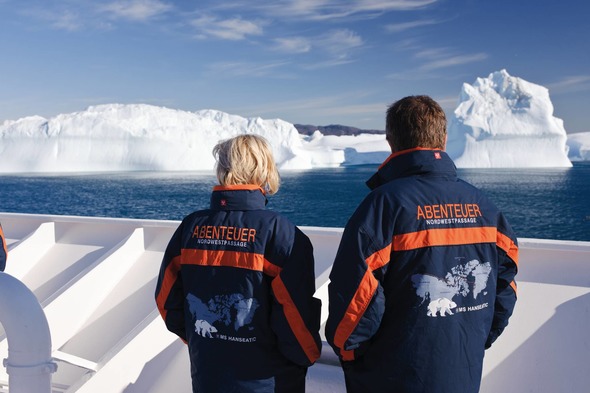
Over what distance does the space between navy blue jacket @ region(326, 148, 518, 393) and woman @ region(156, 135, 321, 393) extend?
4.3 inches

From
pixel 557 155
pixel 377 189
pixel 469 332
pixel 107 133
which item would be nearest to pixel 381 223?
pixel 377 189

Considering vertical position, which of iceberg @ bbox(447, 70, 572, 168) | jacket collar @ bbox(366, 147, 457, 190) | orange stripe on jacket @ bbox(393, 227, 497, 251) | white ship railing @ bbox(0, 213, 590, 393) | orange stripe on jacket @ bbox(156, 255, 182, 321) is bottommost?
white ship railing @ bbox(0, 213, 590, 393)

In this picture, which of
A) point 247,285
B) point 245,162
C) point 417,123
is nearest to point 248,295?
point 247,285

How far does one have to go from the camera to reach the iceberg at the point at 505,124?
53.7 m

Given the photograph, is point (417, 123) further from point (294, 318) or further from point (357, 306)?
point (294, 318)

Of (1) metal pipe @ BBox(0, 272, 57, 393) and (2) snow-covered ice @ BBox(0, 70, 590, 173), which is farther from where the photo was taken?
(2) snow-covered ice @ BBox(0, 70, 590, 173)

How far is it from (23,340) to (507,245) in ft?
4.51

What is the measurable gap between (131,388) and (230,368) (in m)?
1.43

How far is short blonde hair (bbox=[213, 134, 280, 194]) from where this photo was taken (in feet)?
5.24

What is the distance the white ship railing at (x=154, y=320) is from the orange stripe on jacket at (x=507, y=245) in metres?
0.77

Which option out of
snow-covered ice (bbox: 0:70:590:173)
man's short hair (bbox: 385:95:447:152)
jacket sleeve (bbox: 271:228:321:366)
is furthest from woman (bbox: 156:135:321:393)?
snow-covered ice (bbox: 0:70:590:173)

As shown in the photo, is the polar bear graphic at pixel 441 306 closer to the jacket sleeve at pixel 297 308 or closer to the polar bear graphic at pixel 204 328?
the jacket sleeve at pixel 297 308

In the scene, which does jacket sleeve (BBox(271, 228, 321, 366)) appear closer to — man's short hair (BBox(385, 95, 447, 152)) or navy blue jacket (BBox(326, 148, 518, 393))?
navy blue jacket (BBox(326, 148, 518, 393))

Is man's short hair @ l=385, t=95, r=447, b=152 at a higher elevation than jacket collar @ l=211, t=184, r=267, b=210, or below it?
higher
